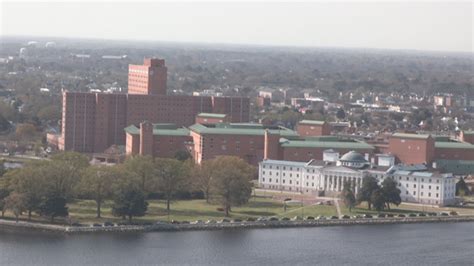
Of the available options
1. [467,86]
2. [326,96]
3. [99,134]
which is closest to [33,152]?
[99,134]

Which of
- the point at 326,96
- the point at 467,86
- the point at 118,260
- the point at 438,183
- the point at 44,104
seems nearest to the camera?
→ the point at 118,260

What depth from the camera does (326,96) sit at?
3718 inches

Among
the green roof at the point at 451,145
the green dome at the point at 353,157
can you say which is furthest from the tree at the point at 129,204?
the green roof at the point at 451,145

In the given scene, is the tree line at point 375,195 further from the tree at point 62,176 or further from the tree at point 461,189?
the tree at point 62,176

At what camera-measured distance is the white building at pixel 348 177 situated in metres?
41.8

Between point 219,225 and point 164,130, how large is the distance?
13855 mm

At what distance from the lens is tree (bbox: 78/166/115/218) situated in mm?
36812

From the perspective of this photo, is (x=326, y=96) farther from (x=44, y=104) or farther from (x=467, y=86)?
(x=44, y=104)

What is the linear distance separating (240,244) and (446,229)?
630 centimetres

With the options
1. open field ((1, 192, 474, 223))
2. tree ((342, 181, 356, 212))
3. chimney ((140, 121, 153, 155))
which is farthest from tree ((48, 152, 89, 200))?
chimney ((140, 121, 153, 155))

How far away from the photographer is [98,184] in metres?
37.0

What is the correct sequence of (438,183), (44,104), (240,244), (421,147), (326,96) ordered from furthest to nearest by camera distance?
A: (326,96) < (44,104) < (421,147) < (438,183) < (240,244)

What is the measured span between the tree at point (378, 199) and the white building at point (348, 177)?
2426mm

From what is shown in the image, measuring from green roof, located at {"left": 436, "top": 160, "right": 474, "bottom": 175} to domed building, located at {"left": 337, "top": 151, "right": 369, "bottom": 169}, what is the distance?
4131mm
